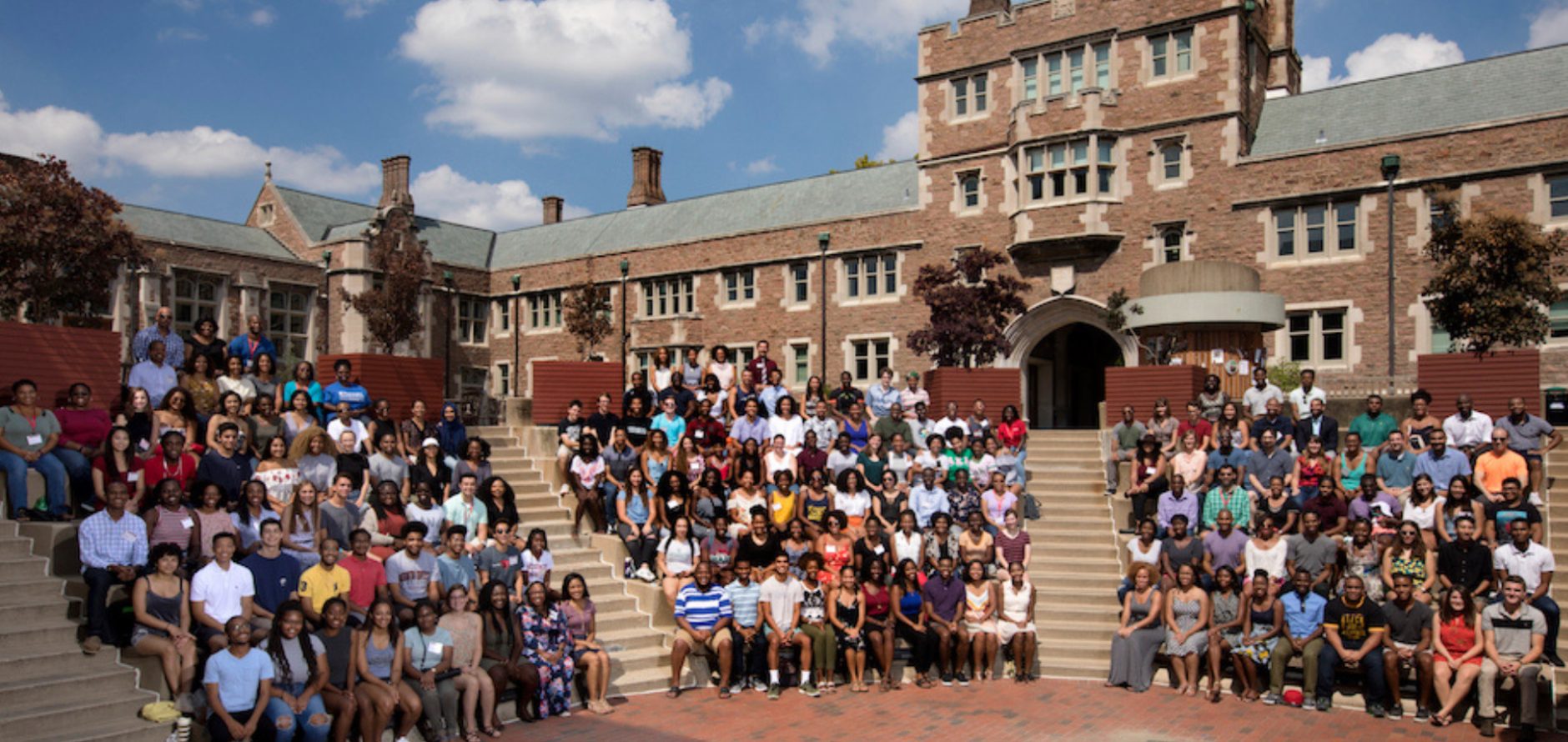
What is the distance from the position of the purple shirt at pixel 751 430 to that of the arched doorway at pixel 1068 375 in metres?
15.8

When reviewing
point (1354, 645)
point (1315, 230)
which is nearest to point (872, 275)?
point (1315, 230)

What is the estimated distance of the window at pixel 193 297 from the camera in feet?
111

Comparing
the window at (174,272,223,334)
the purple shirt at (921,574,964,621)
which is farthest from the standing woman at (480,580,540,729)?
the window at (174,272,223,334)

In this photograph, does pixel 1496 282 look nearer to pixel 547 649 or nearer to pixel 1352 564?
pixel 1352 564

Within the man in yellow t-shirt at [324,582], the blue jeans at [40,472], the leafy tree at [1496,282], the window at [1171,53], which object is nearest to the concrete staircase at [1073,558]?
the leafy tree at [1496,282]

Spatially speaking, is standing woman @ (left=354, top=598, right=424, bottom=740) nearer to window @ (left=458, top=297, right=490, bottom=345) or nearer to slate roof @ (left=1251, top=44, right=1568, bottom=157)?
slate roof @ (left=1251, top=44, right=1568, bottom=157)

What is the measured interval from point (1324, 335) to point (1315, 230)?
231cm

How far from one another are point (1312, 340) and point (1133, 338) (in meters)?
3.69

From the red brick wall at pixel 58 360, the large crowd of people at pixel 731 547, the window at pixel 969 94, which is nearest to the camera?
the large crowd of people at pixel 731 547

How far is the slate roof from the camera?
77.0 feet

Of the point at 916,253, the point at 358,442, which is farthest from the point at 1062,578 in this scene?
the point at 916,253

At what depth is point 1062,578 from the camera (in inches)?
507

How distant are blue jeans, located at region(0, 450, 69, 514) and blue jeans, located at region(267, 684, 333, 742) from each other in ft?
9.51

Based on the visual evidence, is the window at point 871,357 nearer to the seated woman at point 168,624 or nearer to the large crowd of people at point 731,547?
the large crowd of people at point 731,547
